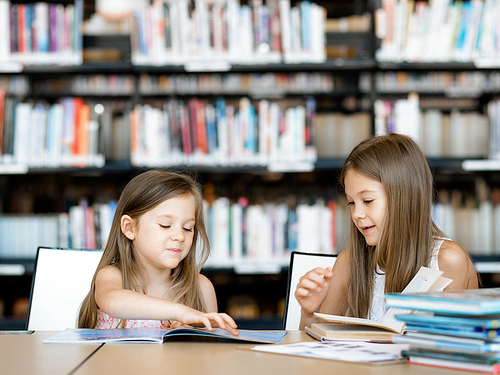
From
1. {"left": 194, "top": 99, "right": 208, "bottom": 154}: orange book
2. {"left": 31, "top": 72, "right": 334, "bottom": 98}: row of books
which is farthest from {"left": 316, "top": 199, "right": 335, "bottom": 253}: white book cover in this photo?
{"left": 31, "top": 72, "right": 334, "bottom": 98}: row of books

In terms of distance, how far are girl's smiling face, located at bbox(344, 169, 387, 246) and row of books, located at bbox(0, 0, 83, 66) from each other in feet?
5.88

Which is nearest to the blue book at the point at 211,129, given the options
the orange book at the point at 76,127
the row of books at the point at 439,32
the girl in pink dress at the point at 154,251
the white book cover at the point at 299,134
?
the white book cover at the point at 299,134

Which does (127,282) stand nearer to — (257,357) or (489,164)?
(257,357)

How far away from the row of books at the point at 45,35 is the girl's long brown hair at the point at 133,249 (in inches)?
53.5

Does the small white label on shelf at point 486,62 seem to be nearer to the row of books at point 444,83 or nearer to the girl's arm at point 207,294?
the row of books at point 444,83

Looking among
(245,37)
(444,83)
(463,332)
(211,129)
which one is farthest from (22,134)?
(444,83)

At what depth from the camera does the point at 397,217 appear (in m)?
1.34

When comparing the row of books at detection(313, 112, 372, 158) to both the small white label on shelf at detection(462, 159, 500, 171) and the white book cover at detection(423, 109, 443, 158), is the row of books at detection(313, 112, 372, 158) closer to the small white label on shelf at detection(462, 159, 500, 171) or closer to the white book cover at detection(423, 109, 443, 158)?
the white book cover at detection(423, 109, 443, 158)

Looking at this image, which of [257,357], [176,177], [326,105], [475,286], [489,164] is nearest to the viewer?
[257,357]

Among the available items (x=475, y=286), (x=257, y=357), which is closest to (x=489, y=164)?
(x=475, y=286)

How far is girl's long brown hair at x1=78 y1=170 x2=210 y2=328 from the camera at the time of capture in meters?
1.46

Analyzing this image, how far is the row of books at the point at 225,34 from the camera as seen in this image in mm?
2557

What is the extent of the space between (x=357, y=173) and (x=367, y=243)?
0.20 m

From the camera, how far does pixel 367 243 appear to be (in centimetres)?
141
